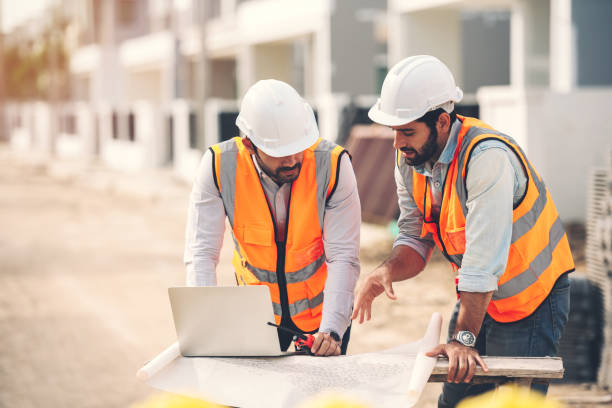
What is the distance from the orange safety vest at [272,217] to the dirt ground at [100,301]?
2.58m

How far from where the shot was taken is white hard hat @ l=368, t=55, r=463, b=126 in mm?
3025

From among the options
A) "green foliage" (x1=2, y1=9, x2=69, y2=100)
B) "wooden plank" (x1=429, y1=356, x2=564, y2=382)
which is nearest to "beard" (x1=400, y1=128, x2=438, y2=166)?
"wooden plank" (x1=429, y1=356, x2=564, y2=382)

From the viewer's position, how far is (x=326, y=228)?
345cm

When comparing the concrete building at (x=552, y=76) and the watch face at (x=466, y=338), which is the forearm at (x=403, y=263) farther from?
the concrete building at (x=552, y=76)

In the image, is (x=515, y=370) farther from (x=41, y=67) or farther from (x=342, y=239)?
(x=41, y=67)

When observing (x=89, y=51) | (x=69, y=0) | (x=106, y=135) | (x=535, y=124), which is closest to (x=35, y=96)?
(x=69, y=0)

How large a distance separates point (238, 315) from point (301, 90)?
25362mm

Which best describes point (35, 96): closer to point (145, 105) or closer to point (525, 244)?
point (145, 105)

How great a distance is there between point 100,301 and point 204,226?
232 inches

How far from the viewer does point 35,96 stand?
57.9 meters

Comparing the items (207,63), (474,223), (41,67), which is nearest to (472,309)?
(474,223)

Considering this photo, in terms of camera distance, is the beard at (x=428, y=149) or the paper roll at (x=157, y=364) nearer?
the paper roll at (x=157, y=364)

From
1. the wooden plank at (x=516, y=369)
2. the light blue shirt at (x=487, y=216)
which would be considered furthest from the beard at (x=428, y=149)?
the wooden plank at (x=516, y=369)

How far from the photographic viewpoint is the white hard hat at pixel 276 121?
324 centimetres
